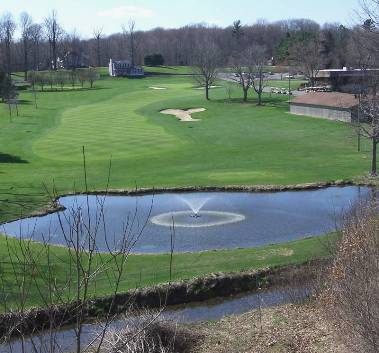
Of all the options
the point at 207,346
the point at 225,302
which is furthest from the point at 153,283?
the point at 207,346

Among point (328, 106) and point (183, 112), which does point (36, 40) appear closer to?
point (183, 112)

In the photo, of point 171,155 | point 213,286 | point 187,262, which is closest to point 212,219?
point 187,262

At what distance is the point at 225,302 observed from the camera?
22797mm

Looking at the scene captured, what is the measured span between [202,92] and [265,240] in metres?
79.2

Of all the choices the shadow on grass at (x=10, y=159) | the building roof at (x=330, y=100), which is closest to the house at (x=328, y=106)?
the building roof at (x=330, y=100)

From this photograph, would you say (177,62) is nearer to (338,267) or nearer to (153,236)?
(153,236)

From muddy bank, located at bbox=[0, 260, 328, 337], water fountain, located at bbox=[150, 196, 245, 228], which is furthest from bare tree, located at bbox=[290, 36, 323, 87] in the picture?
muddy bank, located at bbox=[0, 260, 328, 337]

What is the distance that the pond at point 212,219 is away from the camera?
29.5 metres

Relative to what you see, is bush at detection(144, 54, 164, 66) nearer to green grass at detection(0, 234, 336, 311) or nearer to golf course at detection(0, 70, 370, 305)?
golf course at detection(0, 70, 370, 305)

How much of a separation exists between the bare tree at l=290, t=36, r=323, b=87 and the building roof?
2411cm

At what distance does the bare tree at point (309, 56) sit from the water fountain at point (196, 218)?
68.9m

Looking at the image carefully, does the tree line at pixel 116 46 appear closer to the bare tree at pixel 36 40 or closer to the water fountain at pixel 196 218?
the bare tree at pixel 36 40

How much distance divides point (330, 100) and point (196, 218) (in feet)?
138

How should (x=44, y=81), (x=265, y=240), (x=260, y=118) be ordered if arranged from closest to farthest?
1. (x=265, y=240)
2. (x=260, y=118)
3. (x=44, y=81)
